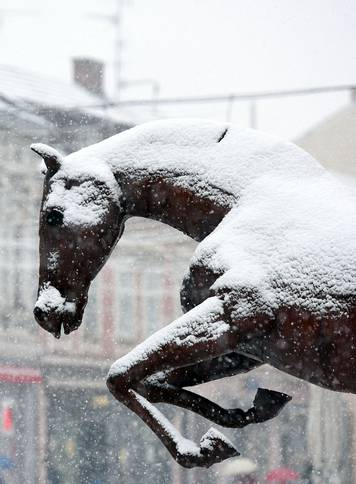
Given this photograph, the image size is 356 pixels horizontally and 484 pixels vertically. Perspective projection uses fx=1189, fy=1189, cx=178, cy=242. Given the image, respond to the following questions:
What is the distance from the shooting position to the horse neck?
3570 mm

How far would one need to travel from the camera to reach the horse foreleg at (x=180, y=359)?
131 inches

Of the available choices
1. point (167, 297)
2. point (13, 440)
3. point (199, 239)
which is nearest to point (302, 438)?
point (167, 297)

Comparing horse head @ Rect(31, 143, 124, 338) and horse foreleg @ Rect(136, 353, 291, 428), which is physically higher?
horse head @ Rect(31, 143, 124, 338)

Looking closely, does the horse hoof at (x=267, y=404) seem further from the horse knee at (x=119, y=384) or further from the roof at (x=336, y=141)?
the roof at (x=336, y=141)

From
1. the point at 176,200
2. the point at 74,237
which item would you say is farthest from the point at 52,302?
the point at 176,200

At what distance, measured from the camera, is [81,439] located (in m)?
21.1

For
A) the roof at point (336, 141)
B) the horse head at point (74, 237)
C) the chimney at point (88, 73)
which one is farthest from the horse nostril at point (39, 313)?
the chimney at point (88, 73)

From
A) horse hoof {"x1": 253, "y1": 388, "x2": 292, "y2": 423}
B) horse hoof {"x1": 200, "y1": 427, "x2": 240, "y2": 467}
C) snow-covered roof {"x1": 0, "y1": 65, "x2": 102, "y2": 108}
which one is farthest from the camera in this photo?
snow-covered roof {"x1": 0, "y1": 65, "x2": 102, "y2": 108}

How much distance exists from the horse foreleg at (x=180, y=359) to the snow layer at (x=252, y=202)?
3.3 inches

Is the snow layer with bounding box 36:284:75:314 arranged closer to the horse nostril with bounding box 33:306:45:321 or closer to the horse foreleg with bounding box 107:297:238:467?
the horse nostril with bounding box 33:306:45:321

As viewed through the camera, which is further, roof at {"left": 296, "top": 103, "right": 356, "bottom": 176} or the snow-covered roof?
roof at {"left": 296, "top": 103, "right": 356, "bottom": 176}

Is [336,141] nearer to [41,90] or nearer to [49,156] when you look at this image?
[41,90]

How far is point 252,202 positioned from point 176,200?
0.25 m

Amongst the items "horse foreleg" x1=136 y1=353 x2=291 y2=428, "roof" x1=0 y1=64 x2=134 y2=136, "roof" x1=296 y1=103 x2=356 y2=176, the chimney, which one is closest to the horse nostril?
"horse foreleg" x1=136 y1=353 x2=291 y2=428
